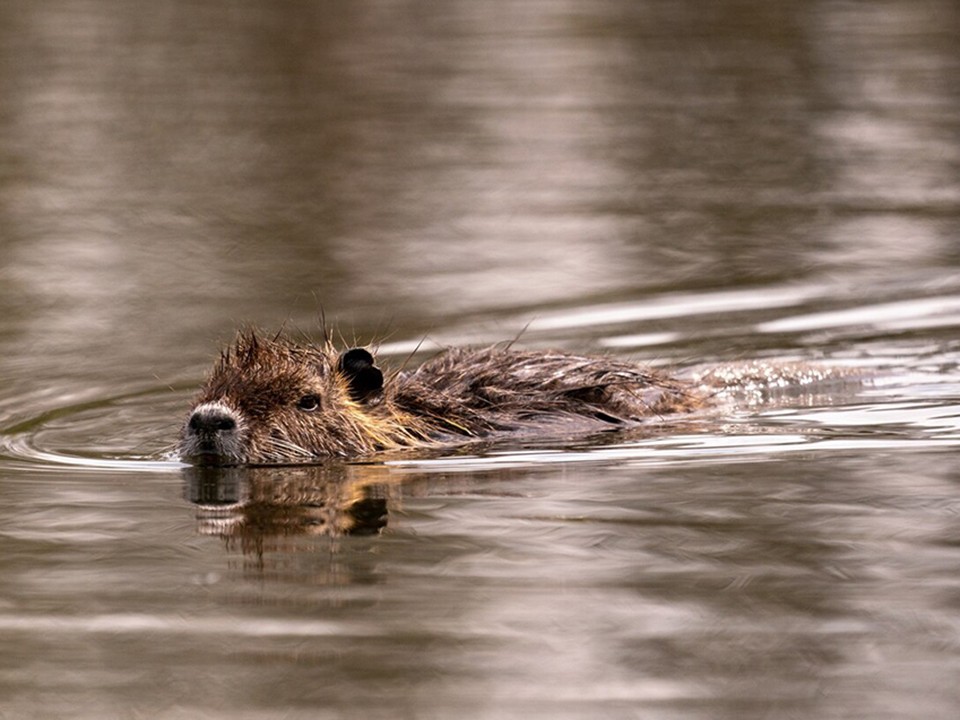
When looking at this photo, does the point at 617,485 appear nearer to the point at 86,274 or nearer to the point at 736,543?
the point at 736,543

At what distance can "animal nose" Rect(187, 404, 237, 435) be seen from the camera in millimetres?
6824

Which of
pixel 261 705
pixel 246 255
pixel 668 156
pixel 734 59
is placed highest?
pixel 734 59

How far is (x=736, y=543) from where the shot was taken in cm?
572

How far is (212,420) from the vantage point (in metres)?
6.82

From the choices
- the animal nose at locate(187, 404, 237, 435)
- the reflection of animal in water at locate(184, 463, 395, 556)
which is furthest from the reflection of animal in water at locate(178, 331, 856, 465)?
the reflection of animal in water at locate(184, 463, 395, 556)

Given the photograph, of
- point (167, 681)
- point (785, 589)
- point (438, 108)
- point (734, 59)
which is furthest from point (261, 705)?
point (734, 59)

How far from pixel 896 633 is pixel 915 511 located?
1347 mm

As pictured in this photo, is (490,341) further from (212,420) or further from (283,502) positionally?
(283,502)

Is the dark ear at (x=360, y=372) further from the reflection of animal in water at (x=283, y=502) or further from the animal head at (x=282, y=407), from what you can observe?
the reflection of animal in water at (x=283, y=502)

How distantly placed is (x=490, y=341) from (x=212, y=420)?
2.76m

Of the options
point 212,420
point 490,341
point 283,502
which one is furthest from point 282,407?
point 490,341

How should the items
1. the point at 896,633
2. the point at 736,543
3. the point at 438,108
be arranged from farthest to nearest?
the point at 438,108, the point at 736,543, the point at 896,633

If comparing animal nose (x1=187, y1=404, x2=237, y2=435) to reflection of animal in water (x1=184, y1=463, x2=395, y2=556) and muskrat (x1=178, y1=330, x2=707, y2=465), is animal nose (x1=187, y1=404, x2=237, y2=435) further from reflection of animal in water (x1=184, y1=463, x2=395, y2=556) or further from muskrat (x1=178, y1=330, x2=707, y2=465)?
reflection of animal in water (x1=184, y1=463, x2=395, y2=556)

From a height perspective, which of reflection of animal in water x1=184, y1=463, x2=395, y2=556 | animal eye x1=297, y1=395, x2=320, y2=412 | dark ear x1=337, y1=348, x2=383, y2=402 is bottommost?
reflection of animal in water x1=184, y1=463, x2=395, y2=556
